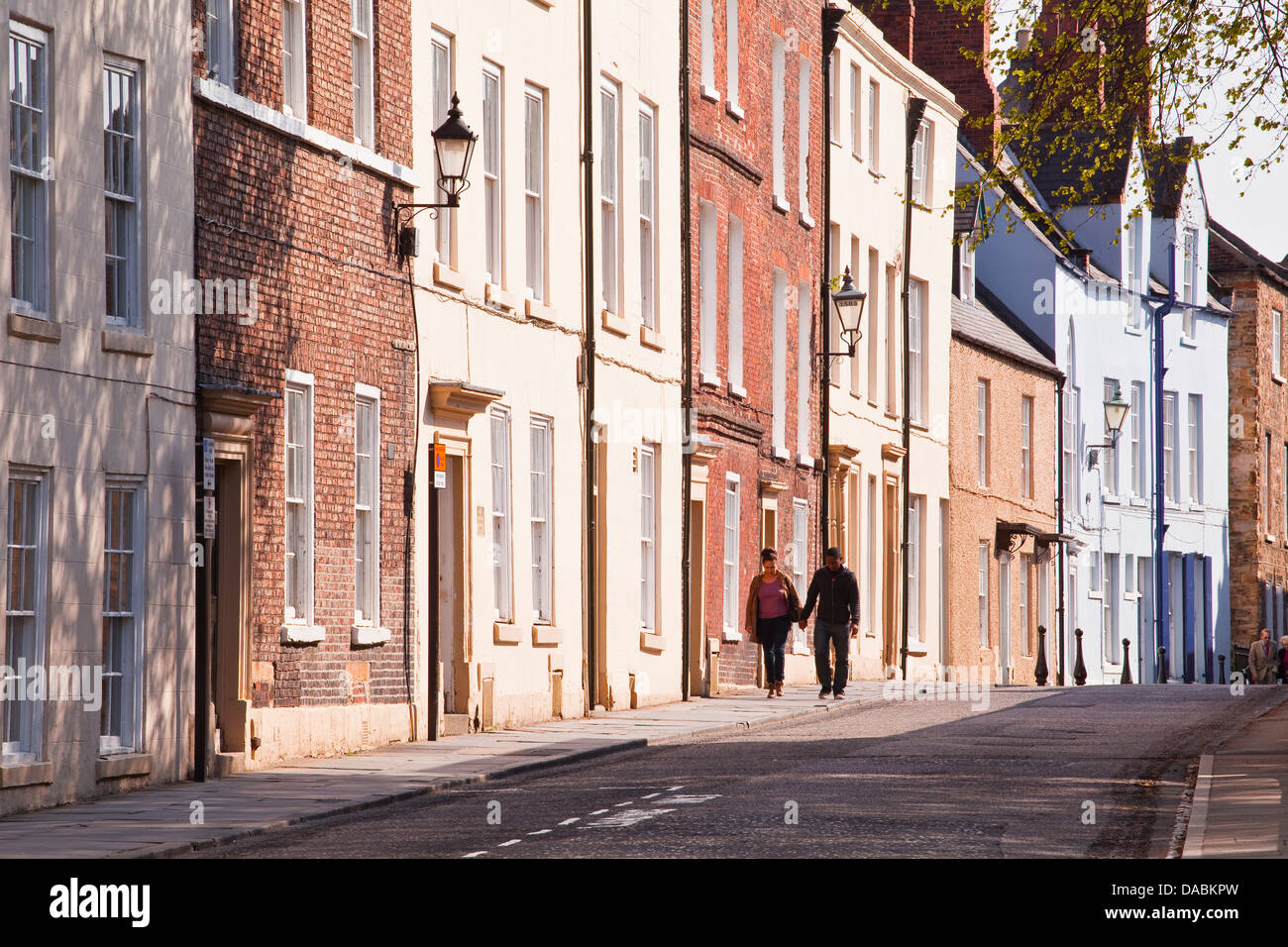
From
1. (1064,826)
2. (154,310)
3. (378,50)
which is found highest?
(378,50)

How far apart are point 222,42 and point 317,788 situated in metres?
6.27

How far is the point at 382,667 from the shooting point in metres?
21.0

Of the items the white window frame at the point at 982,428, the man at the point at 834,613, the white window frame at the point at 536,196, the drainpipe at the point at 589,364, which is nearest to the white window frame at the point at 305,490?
the white window frame at the point at 536,196

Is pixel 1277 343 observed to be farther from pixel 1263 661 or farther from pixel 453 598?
pixel 453 598

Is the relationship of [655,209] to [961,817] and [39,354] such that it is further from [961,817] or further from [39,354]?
[961,817]

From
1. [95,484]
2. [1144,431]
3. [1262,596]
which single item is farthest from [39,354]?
[1262,596]

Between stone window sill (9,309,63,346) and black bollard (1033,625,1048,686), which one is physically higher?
stone window sill (9,309,63,346)

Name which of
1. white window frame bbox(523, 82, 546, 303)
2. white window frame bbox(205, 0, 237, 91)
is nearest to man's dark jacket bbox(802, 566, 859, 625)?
white window frame bbox(523, 82, 546, 303)

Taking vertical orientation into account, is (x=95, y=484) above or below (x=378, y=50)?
below

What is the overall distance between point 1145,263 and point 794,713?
28728 millimetres

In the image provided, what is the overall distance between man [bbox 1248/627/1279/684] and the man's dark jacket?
941 inches

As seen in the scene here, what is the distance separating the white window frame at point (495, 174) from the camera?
23.8 m

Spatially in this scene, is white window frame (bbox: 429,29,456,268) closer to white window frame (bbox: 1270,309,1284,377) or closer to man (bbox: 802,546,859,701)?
man (bbox: 802,546,859,701)

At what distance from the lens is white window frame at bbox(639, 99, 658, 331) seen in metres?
28.3
